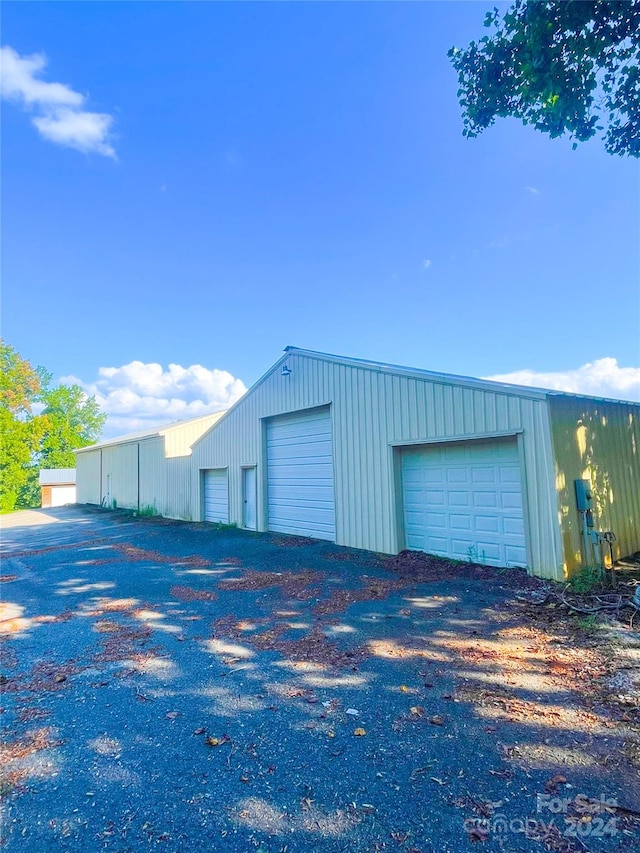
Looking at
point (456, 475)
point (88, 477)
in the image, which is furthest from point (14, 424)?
point (456, 475)

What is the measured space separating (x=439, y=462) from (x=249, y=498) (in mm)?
7097

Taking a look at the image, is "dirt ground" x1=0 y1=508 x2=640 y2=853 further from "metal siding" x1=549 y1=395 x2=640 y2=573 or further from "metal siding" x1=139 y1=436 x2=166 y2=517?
"metal siding" x1=139 y1=436 x2=166 y2=517

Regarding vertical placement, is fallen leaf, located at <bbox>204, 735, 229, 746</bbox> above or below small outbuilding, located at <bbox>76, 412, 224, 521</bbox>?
below

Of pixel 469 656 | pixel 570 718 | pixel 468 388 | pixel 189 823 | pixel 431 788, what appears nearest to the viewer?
pixel 189 823

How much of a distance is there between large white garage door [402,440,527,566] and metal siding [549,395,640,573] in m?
0.67

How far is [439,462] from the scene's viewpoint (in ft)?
26.0

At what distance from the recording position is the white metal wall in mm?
6320

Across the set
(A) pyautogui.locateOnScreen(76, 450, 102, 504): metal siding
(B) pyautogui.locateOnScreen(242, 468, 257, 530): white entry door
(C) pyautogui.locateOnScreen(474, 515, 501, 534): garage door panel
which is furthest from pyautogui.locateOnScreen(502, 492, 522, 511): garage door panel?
(A) pyautogui.locateOnScreen(76, 450, 102, 504): metal siding

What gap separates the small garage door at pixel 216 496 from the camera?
14328mm

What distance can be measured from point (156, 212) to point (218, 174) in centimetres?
246

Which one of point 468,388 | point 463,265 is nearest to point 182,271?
point 463,265

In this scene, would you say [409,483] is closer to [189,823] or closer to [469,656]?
[469,656]

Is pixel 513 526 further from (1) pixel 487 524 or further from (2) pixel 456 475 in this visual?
(2) pixel 456 475

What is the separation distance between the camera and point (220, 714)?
9.92 ft
